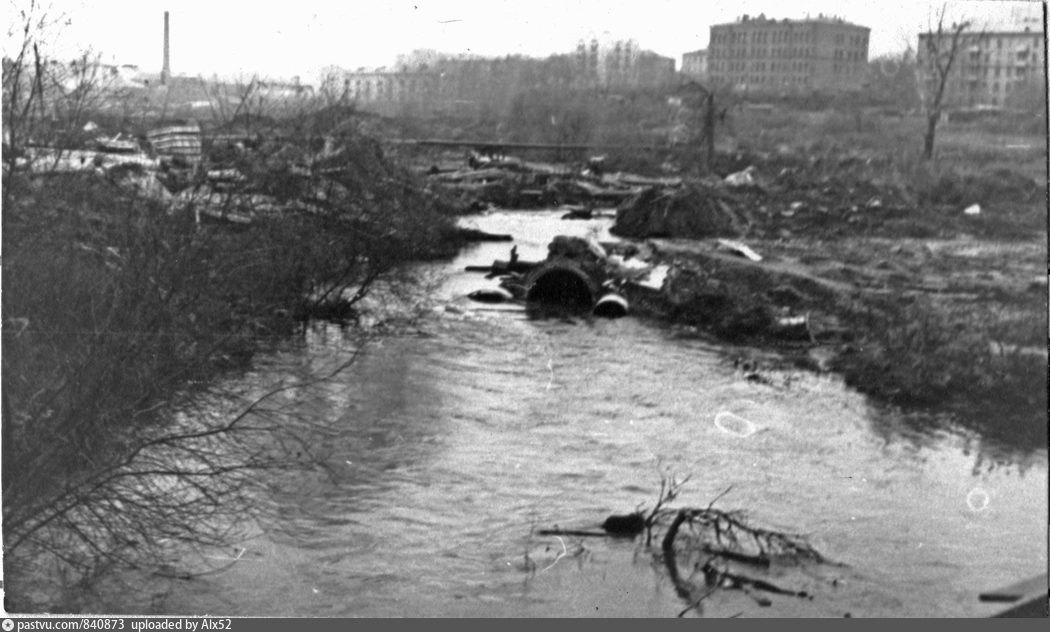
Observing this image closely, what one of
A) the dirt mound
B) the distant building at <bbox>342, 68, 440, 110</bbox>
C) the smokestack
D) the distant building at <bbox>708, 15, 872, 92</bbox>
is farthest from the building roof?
the smokestack

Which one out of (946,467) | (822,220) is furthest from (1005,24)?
(946,467)

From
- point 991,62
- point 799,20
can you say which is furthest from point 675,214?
point 991,62

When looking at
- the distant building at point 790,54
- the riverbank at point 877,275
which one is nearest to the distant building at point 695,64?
the distant building at point 790,54

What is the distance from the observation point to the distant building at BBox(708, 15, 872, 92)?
→ 4117mm

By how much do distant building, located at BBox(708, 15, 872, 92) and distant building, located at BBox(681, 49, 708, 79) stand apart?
0.02 m

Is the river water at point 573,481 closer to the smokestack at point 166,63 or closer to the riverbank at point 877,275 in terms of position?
the riverbank at point 877,275

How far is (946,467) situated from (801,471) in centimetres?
51

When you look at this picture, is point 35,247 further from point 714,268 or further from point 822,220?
point 822,220

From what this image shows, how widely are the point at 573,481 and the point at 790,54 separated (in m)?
1.83

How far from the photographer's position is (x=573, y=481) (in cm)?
397

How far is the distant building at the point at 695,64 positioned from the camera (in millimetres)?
4212

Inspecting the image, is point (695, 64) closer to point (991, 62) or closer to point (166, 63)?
point (991, 62)
